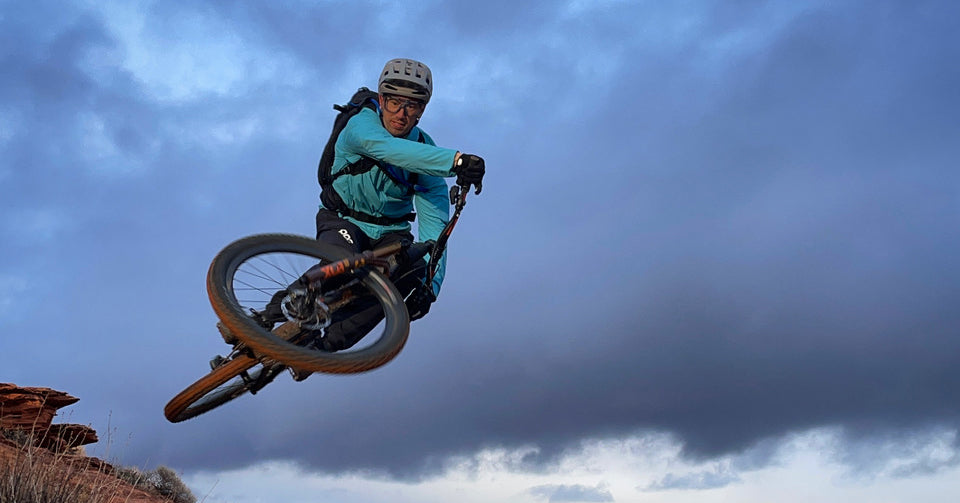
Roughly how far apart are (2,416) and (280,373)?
301 inches

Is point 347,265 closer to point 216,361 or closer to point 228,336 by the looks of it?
point 228,336

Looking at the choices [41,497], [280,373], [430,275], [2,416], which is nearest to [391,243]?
[430,275]

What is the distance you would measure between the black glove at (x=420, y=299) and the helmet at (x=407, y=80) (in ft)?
6.24

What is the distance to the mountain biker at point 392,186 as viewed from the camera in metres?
7.75

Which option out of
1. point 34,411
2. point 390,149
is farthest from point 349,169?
point 34,411

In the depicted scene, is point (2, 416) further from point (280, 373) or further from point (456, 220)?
point (456, 220)

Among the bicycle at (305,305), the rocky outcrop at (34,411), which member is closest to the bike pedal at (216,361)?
the bicycle at (305,305)

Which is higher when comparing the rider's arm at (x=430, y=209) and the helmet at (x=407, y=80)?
the helmet at (x=407, y=80)

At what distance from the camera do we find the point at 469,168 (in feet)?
24.7

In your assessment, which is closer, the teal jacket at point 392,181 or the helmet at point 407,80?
the teal jacket at point 392,181

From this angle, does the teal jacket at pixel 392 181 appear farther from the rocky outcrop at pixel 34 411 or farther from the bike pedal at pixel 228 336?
the rocky outcrop at pixel 34 411

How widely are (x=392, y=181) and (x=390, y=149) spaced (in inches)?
33.6

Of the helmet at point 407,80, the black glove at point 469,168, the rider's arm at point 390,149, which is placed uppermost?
the helmet at point 407,80

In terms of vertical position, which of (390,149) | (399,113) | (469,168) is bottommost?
(469,168)
